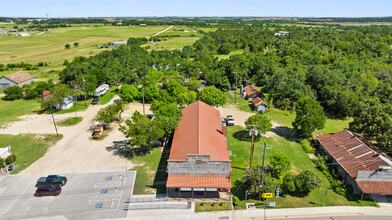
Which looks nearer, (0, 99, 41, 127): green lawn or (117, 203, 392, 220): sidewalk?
(117, 203, 392, 220): sidewalk

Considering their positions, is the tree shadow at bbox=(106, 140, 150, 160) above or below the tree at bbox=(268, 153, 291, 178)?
below

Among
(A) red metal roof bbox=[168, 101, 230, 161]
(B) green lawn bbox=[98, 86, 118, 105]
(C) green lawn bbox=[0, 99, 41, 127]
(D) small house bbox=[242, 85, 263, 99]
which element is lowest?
(C) green lawn bbox=[0, 99, 41, 127]

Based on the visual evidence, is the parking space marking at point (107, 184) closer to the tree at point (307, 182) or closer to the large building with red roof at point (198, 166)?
→ the large building with red roof at point (198, 166)

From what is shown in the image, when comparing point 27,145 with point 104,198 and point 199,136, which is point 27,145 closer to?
point 104,198

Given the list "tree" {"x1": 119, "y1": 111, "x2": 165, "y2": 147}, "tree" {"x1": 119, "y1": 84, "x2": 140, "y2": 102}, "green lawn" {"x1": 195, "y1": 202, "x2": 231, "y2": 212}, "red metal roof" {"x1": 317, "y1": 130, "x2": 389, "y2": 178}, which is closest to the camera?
"green lawn" {"x1": 195, "y1": 202, "x2": 231, "y2": 212}

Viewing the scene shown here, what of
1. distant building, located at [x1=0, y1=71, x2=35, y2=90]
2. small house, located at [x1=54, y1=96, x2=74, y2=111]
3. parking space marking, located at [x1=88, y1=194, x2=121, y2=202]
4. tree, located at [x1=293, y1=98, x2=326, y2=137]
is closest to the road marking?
parking space marking, located at [x1=88, y1=194, x2=121, y2=202]

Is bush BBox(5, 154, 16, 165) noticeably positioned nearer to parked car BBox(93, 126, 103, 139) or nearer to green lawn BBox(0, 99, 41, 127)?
parked car BBox(93, 126, 103, 139)

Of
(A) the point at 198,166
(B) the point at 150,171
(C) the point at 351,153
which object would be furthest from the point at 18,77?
(C) the point at 351,153

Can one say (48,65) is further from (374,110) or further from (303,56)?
(374,110)
